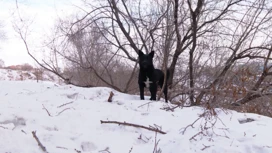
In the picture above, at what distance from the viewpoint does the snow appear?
332 centimetres

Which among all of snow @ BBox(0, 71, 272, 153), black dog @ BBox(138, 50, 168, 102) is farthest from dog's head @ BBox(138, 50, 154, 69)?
snow @ BBox(0, 71, 272, 153)

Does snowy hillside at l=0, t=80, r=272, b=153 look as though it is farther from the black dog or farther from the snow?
the black dog

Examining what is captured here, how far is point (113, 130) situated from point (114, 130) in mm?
15

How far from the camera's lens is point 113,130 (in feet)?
13.3

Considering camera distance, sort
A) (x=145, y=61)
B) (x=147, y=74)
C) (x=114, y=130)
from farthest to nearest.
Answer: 1. (x=147, y=74)
2. (x=145, y=61)
3. (x=114, y=130)

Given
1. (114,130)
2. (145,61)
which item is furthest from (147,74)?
(114,130)

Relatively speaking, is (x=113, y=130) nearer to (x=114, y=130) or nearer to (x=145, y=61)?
(x=114, y=130)

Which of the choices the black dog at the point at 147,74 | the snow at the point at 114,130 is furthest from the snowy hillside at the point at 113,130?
the black dog at the point at 147,74

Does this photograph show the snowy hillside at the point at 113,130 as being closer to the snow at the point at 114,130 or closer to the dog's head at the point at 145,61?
the snow at the point at 114,130

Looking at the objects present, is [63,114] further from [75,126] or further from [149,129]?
[149,129]

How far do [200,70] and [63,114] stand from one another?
7.02m

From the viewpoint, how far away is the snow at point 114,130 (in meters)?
3.32

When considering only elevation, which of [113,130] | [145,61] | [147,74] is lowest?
[113,130]

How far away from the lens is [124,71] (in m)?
11.9
